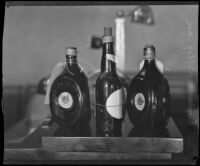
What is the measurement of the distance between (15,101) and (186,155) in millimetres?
446

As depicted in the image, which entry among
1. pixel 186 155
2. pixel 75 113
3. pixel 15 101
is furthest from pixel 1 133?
pixel 186 155

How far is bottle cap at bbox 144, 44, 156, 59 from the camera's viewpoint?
0.81 metres

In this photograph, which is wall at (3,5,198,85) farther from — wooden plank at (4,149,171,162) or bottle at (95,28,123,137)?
wooden plank at (4,149,171,162)

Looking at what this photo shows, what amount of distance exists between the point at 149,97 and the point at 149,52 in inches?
4.5

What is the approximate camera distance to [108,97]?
2.62 feet

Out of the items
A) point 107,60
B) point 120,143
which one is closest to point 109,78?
point 107,60

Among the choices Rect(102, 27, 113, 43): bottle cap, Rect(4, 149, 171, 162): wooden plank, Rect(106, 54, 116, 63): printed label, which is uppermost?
Rect(102, 27, 113, 43): bottle cap

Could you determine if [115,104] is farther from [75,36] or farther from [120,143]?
[75,36]

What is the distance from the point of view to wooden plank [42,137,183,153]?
0.77m

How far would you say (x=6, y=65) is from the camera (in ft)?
2.74

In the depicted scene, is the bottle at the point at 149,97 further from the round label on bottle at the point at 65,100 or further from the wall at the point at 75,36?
the round label on bottle at the point at 65,100

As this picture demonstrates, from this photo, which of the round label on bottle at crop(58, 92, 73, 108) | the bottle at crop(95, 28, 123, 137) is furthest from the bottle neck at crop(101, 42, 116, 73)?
the round label on bottle at crop(58, 92, 73, 108)

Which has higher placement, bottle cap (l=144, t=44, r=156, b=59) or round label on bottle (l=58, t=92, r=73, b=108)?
bottle cap (l=144, t=44, r=156, b=59)

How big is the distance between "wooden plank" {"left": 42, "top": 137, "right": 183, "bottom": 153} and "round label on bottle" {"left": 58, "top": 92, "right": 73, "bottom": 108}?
81mm
